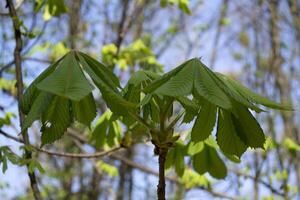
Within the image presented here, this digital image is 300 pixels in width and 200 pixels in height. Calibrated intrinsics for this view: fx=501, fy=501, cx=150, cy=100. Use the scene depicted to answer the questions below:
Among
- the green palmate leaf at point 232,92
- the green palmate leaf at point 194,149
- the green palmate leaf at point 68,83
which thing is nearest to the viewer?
the green palmate leaf at point 68,83

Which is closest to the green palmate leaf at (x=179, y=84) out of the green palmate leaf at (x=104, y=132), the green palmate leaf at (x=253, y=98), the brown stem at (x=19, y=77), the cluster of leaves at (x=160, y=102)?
the cluster of leaves at (x=160, y=102)

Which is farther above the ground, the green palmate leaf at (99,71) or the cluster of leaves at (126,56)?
the cluster of leaves at (126,56)

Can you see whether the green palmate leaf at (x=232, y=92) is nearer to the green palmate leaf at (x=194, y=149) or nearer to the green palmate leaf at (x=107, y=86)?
the green palmate leaf at (x=107, y=86)

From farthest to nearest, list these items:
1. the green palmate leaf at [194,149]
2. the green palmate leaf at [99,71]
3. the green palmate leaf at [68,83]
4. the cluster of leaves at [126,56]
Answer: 1. the cluster of leaves at [126,56]
2. the green palmate leaf at [194,149]
3. the green palmate leaf at [99,71]
4. the green palmate leaf at [68,83]

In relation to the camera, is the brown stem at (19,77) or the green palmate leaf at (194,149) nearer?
the brown stem at (19,77)

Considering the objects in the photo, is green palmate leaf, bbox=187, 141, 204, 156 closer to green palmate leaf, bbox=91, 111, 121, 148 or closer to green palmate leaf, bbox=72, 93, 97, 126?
green palmate leaf, bbox=91, 111, 121, 148

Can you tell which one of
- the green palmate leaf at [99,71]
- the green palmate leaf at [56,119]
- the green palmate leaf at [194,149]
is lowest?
the green palmate leaf at [56,119]
